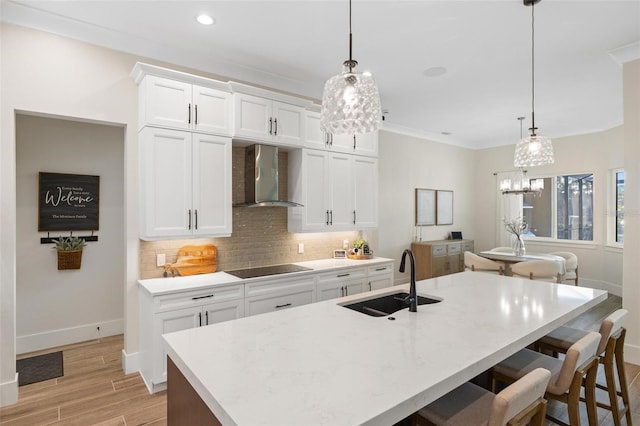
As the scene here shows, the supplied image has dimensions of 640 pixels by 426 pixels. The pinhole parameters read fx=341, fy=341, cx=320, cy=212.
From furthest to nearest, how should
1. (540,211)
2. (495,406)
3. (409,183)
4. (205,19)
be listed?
(540,211) < (409,183) < (205,19) < (495,406)

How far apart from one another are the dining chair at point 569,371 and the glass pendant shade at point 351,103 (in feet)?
5.32

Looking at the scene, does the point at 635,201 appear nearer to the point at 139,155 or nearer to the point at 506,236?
the point at 506,236

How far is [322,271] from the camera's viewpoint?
3789 mm

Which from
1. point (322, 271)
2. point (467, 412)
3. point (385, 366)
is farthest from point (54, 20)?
point (467, 412)

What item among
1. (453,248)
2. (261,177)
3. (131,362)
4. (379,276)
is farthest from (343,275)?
(453,248)

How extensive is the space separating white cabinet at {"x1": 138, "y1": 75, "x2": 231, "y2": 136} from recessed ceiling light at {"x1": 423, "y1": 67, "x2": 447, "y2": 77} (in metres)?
2.22

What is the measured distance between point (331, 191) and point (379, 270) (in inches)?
46.9

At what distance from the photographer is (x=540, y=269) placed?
459 cm

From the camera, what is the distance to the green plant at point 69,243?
377 cm

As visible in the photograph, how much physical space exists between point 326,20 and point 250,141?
4.59ft

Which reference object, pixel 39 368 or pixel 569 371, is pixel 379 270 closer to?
pixel 569 371

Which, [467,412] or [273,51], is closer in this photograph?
[467,412]

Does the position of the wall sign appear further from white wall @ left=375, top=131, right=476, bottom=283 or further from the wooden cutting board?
white wall @ left=375, top=131, right=476, bottom=283

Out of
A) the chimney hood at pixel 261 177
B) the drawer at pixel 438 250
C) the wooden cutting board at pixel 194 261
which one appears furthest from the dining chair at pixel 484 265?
the wooden cutting board at pixel 194 261
